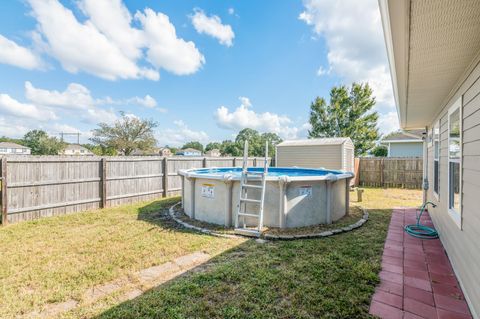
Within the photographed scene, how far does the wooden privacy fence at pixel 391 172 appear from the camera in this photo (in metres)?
11.8

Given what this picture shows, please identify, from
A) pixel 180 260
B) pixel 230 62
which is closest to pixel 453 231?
pixel 180 260

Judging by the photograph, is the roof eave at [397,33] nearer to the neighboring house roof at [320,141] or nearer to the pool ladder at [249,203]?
the pool ladder at [249,203]

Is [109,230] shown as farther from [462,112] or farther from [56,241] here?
[462,112]

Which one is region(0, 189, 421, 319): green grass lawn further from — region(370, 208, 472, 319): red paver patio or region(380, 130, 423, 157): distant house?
region(380, 130, 423, 157): distant house

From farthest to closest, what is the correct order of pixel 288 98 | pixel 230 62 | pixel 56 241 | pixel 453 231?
pixel 288 98 → pixel 230 62 → pixel 56 241 → pixel 453 231

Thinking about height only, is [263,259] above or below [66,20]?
below

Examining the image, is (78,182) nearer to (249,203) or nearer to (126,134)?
(249,203)

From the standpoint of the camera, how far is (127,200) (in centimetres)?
770

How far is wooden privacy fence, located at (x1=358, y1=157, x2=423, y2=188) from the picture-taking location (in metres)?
11.8

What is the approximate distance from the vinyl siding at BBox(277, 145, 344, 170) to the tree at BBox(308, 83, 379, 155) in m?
11.9

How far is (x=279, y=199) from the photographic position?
4715 millimetres

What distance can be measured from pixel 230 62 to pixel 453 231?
14030 mm

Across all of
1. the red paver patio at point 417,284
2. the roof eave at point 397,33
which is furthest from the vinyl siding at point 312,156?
the roof eave at point 397,33

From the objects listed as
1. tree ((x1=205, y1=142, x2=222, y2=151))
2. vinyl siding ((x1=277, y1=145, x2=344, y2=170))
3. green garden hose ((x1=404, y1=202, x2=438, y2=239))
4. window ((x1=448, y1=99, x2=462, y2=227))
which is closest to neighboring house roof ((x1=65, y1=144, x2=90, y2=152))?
tree ((x1=205, y1=142, x2=222, y2=151))
